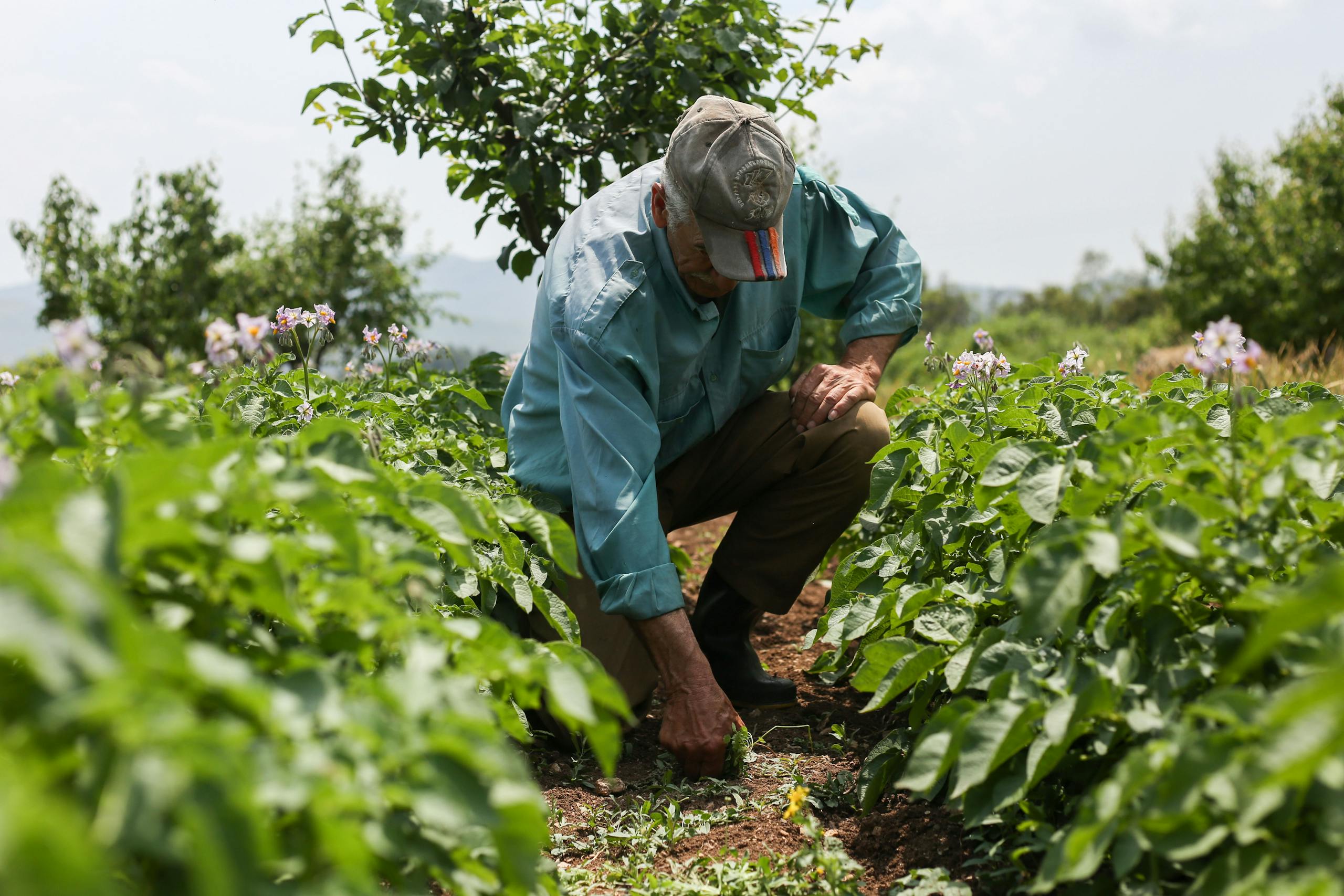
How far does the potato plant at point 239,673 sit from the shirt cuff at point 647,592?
0.63 metres

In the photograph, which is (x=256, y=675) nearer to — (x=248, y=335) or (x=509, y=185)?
(x=248, y=335)

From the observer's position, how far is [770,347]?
289cm

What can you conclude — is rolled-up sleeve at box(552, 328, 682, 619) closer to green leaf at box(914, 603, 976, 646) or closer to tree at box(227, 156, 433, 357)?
green leaf at box(914, 603, 976, 646)

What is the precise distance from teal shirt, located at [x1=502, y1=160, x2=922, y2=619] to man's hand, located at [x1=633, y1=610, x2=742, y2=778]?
58 mm

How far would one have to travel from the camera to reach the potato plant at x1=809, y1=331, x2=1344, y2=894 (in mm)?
1016

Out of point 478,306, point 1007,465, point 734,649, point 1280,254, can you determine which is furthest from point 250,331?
point 478,306

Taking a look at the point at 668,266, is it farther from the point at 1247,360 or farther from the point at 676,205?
the point at 1247,360

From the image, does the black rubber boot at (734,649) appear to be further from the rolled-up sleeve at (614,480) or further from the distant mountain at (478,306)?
the distant mountain at (478,306)

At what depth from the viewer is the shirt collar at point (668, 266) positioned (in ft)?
8.14

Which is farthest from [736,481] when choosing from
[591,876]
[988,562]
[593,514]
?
[591,876]

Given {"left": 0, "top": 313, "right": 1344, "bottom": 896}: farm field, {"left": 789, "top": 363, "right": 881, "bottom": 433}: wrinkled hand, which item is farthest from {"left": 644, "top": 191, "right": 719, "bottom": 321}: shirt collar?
{"left": 0, "top": 313, "right": 1344, "bottom": 896}: farm field

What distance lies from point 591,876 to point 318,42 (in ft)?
8.95

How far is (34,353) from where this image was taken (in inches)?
632

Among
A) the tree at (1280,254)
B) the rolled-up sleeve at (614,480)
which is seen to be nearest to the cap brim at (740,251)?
the rolled-up sleeve at (614,480)
